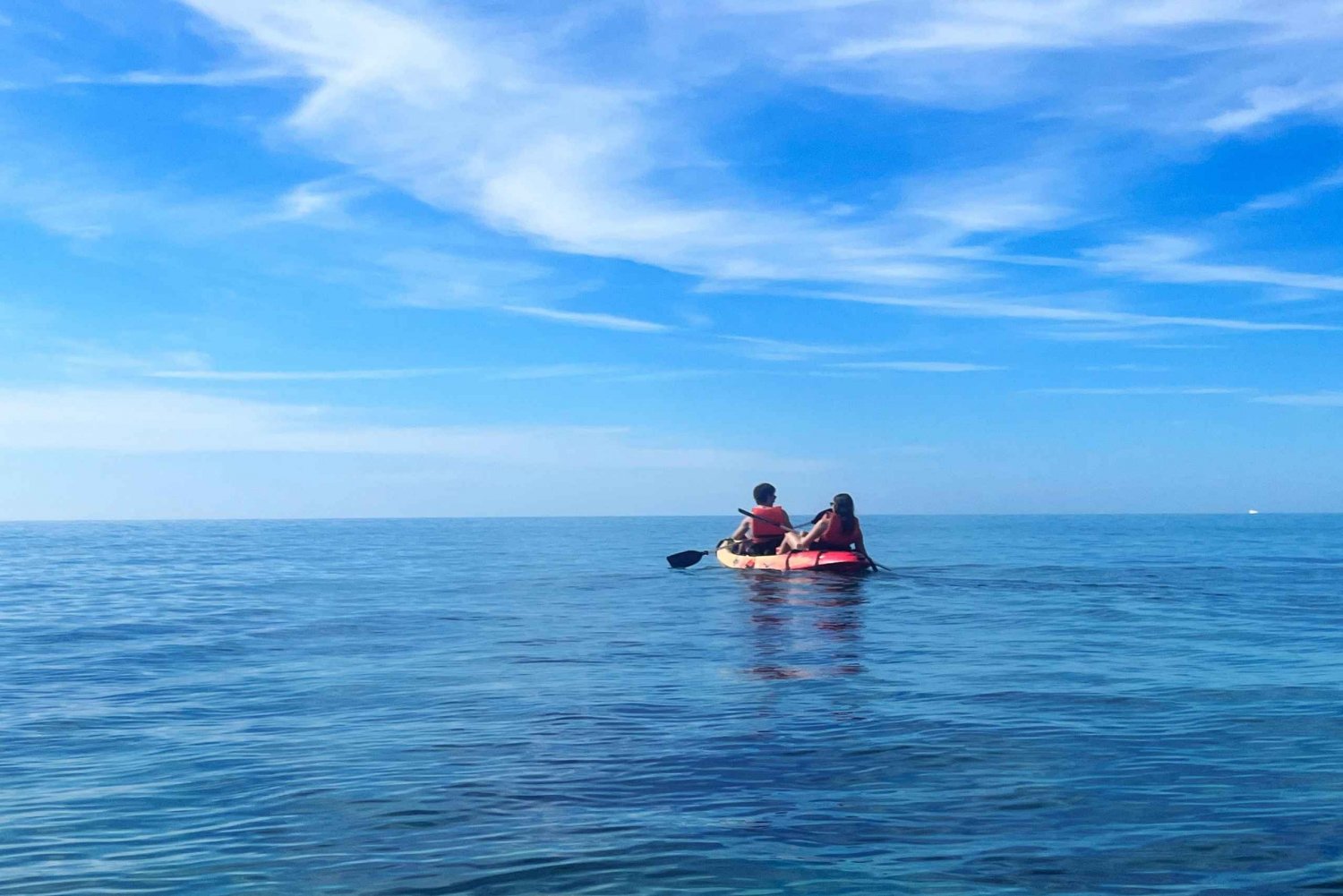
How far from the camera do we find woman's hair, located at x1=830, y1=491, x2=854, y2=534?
30.1 meters

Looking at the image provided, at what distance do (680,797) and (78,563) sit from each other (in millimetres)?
49753

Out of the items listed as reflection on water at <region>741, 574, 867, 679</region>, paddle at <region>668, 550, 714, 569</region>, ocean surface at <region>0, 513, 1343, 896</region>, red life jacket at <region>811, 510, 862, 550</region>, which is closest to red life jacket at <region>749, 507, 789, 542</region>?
reflection on water at <region>741, 574, 867, 679</region>

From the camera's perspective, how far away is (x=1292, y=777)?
864 cm

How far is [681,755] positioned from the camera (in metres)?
9.66

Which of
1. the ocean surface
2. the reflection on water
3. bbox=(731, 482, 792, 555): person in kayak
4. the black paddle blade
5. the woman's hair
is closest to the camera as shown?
the ocean surface

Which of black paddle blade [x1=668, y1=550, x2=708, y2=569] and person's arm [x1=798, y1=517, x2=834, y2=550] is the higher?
person's arm [x1=798, y1=517, x2=834, y2=550]

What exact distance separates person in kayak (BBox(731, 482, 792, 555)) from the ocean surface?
11145 mm

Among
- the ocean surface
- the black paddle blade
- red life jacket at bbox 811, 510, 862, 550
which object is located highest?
red life jacket at bbox 811, 510, 862, 550

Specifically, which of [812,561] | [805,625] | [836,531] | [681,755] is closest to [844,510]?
[836,531]

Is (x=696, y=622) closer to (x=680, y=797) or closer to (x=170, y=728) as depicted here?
(x=170, y=728)

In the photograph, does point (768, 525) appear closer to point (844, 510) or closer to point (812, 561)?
point (812, 561)

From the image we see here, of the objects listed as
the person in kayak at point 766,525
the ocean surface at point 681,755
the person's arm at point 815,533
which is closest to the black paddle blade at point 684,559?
the person in kayak at point 766,525

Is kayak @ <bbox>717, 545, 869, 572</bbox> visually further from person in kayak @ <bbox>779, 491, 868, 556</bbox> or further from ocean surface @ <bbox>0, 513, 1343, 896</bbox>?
ocean surface @ <bbox>0, 513, 1343, 896</bbox>

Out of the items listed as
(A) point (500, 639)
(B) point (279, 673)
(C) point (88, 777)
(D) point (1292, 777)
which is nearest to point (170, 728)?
(C) point (88, 777)
